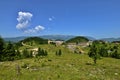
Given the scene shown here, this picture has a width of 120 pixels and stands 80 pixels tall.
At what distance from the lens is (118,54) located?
530 ft

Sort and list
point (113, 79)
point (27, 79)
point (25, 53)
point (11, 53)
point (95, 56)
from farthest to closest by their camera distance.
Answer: point (25, 53) < point (11, 53) < point (95, 56) < point (113, 79) < point (27, 79)

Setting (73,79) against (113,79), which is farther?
(113,79)

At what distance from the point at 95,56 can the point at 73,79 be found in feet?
135

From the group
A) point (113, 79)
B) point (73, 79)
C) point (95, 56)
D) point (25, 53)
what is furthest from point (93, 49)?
point (25, 53)

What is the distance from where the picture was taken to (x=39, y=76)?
24.5 meters

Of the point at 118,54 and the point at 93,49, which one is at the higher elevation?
the point at 93,49

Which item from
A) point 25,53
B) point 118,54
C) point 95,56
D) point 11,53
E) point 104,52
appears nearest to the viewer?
point 95,56

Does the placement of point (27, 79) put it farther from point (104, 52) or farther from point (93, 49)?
point (104, 52)

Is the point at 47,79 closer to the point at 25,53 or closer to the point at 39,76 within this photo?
the point at 39,76

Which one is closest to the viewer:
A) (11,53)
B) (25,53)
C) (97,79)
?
(97,79)

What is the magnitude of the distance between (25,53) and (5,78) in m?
110

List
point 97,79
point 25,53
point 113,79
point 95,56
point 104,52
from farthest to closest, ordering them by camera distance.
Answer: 1. point 104,52
2. point 25,53
3. point 95,56
4. point 113,79
5. point 97,79

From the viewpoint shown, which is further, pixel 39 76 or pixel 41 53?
pixel 41 53

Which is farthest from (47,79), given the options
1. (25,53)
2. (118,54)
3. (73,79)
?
(118,54)
